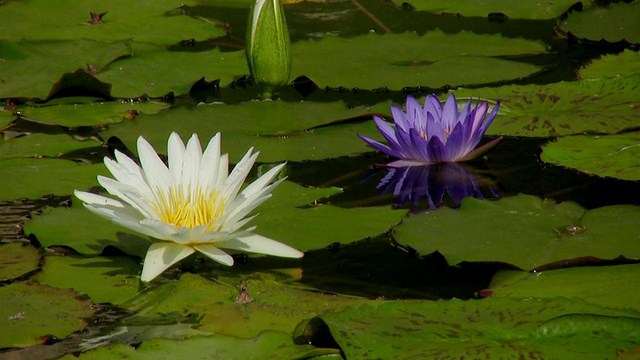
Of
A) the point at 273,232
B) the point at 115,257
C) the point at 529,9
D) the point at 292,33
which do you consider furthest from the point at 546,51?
the point at 115,257

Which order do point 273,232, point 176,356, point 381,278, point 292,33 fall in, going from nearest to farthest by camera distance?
point 176,356, point 381,278, point 273,232, point 292,33

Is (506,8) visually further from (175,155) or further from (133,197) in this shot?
(133,197)

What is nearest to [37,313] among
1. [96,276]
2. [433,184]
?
[96,276]

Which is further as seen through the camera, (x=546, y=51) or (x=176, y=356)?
(x=546, y=51)

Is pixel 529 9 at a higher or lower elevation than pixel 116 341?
higher

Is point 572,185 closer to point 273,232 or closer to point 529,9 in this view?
point 273,232

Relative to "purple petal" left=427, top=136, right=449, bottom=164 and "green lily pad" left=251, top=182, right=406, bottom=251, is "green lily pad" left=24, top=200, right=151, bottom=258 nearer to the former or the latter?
"green lily pad" left=251, top=182, right=406, bottom=251
